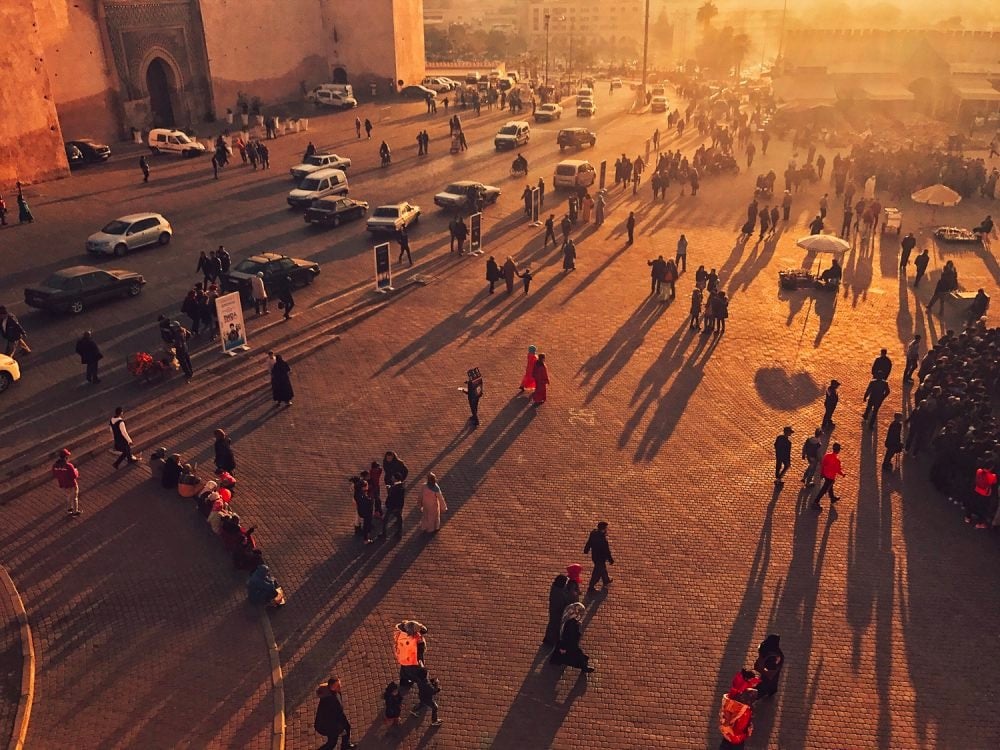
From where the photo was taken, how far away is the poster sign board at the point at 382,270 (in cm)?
2323

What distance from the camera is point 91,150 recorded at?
37906 millimetres

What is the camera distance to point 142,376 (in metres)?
17.8

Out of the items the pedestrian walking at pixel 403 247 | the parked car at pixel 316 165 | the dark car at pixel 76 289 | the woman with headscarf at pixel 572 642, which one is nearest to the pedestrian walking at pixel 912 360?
the woman with headscarf at pixel 572 642

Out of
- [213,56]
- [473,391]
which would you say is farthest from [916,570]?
[213,56]

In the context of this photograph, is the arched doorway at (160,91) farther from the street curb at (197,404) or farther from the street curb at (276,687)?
the street curb at (276,687)

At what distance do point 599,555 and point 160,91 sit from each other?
4492cm

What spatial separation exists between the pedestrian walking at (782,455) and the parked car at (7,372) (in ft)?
52.3

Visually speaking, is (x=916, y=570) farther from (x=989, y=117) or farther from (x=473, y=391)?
(x=989, y=117)

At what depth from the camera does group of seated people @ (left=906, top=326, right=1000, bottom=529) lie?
13.7 metres

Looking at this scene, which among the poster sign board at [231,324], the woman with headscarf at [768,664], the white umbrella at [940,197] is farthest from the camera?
the white umbrella at [940,197]

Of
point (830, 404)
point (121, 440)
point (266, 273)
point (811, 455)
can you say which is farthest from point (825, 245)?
point (121, 440)

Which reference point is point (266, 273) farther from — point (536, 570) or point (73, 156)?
point (73, 156)

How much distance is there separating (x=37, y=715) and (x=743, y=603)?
9.47 meters

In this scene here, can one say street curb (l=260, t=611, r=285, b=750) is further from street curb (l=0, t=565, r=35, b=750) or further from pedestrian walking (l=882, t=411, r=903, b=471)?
pedestrian walking (l=882, t=411, r=903, b=471)
